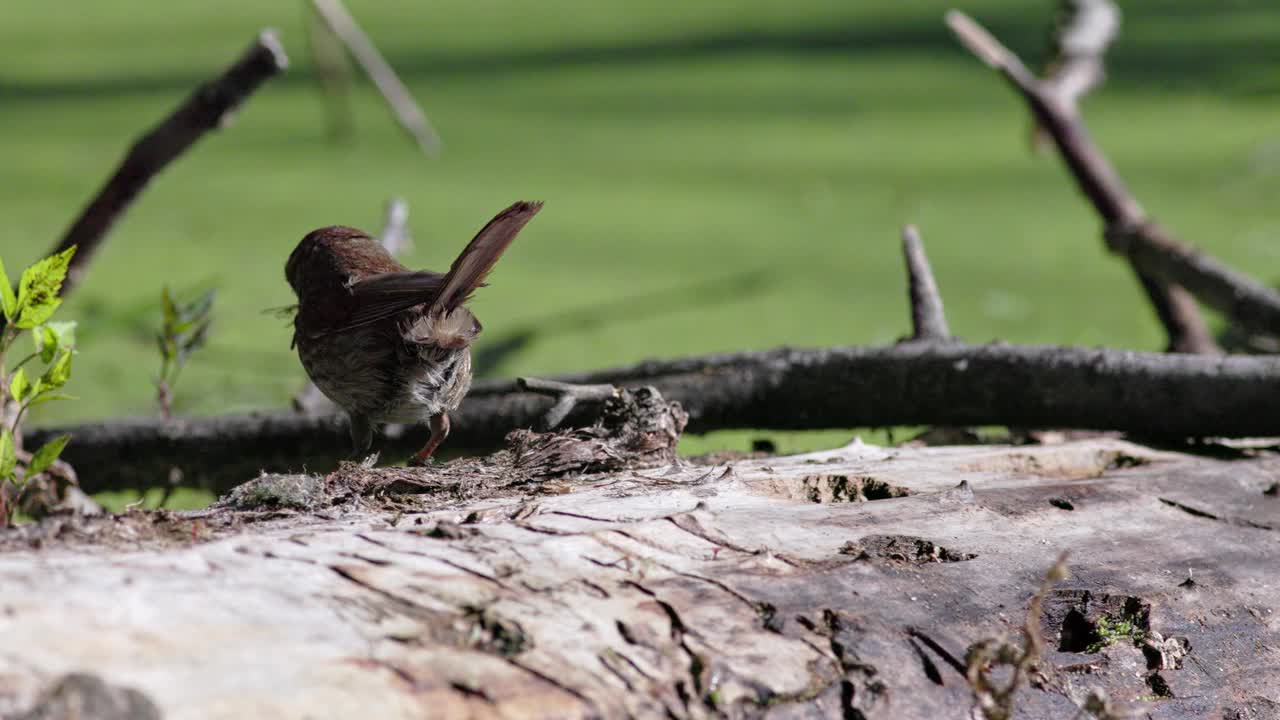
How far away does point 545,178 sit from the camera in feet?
14.6

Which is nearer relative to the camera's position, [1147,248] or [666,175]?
[1147,248]

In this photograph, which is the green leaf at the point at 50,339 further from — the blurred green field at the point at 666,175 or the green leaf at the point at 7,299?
the blurred green field at the point at 666,175

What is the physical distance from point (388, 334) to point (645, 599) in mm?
824

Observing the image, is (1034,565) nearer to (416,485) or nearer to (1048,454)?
(1048,454)

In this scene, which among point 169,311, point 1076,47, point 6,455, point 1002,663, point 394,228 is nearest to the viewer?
point 1002,663

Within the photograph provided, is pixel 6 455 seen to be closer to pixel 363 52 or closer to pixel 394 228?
pixel 394 228

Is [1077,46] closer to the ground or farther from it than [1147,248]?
farther from it

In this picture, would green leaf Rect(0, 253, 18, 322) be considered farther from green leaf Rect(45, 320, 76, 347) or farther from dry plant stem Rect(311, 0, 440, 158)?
dry plant stem Rect(311, 0, 440, 158)

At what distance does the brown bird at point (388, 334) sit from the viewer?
1721 millimetres

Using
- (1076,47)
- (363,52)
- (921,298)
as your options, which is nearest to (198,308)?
(363,52)

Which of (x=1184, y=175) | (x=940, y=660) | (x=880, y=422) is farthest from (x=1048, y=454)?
(x=1184, y=175)

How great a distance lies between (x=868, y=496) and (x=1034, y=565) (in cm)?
23

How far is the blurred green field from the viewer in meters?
3.37

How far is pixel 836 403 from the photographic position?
1991 mm
